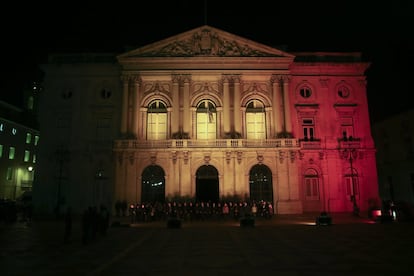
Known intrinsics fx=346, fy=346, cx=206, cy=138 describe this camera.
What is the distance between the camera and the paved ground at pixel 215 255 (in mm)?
10461

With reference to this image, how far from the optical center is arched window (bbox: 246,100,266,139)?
39.2 m

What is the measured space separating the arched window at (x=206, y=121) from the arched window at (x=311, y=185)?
11543 mm

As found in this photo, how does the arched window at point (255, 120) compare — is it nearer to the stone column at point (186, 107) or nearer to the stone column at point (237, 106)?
the stone column at point (237, 106)

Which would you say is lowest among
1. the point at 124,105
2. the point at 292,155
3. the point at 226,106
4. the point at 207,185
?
the point at 207,185

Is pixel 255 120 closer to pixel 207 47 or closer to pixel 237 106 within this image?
pixel 237 106

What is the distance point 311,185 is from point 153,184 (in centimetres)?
1757

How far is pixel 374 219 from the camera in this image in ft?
93.8

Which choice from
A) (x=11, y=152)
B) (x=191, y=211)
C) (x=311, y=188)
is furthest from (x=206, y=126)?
(x=11, y=152)

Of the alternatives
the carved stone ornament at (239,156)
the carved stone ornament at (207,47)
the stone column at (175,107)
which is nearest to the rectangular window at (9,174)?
the carved stone ornament at (207,47)

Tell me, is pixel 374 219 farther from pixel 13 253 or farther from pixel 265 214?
pixel 13 253

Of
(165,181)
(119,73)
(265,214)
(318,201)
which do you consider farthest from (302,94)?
(119,73)

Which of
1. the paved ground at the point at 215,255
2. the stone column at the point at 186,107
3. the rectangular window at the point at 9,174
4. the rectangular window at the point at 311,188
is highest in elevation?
the stone column at the point at 186,107

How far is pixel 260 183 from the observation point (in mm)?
37438

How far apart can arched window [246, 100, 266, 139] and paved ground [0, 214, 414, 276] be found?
2131 centimetres
